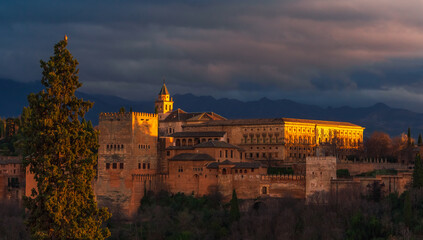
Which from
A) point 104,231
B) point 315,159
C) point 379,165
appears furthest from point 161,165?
point 104,231

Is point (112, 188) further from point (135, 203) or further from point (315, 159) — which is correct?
point (315, 159)

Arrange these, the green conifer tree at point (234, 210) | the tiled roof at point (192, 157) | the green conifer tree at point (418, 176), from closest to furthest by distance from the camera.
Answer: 1. the green conifer tree at point (418, 176)
2. the green conifer tree at point (234, 210)
3. the tiled roof at point (192, 157)

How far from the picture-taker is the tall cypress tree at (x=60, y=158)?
2491cm

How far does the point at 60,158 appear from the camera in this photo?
1000 inches

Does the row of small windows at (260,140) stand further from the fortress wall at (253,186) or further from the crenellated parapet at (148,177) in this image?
the fortress wall at (253,186)

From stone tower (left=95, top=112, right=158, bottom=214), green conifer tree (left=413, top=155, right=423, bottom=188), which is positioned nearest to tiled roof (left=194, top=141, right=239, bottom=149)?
stone tower (left=95, top=112, right=158, bottom=214)

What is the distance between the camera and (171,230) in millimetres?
65562

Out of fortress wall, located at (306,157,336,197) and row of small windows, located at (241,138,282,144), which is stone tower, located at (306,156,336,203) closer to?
fortress wall, located at (306,157,336,197)

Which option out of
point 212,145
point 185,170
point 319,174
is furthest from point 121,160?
point 319,174

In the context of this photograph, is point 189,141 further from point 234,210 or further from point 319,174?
point 319,174

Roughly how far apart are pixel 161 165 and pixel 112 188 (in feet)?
18.3

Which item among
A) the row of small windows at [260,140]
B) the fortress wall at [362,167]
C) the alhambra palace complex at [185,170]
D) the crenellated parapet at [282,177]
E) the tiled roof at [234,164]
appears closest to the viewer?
the alhambra palace complex at [185,170]

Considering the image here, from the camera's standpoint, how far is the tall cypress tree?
24.9 metres

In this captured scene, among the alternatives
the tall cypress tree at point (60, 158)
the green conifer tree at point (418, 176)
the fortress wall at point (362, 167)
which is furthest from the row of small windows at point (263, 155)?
the tall cypress tree at point (60, 158)
